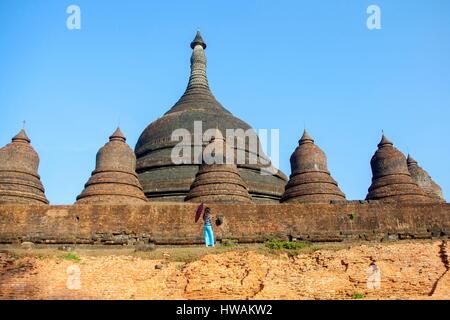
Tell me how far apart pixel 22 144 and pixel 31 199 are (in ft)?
10.2

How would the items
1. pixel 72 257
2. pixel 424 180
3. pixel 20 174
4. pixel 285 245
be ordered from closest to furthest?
pixel 72 257 → pixel 285 245 → pixel 20 174 → pixel 424 180

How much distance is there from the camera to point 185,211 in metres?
17.3

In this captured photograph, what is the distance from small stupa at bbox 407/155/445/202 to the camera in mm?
28359

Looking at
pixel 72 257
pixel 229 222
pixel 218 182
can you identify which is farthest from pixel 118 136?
pixel 72 257

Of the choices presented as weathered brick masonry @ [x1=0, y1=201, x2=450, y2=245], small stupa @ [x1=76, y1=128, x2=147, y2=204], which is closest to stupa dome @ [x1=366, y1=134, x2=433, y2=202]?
weathered brick masonry @ [x1=0, y1=201, x2=450, y2=245]

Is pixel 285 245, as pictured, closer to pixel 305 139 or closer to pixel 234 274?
pixel 234 274

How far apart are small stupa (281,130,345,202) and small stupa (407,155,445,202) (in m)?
6.98

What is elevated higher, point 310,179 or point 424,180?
point 424,180

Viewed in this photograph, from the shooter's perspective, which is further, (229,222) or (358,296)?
(229,222)

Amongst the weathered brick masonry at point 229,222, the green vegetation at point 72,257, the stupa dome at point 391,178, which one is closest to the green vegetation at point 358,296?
the weathered brick masonry at point 229,222

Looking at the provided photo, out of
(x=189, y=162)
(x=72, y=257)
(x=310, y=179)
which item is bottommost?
(x=72, y=257)

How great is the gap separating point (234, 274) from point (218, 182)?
914 cm

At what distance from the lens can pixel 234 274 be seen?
40.8ft

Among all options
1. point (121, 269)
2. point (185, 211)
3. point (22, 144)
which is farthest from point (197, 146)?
point (121, 269)
